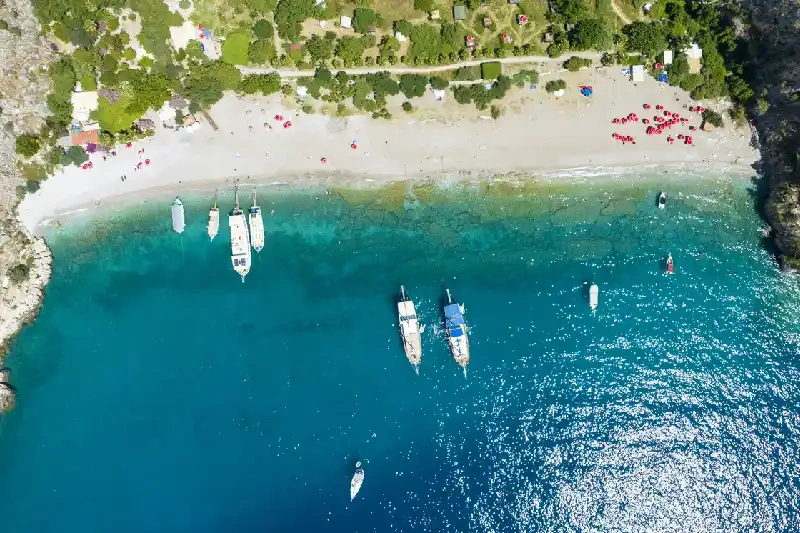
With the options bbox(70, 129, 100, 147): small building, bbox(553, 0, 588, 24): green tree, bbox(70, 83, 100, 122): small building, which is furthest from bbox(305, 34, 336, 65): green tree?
bbox(70, 129, 100, 147): small building

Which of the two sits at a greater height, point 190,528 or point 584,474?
point 584,474

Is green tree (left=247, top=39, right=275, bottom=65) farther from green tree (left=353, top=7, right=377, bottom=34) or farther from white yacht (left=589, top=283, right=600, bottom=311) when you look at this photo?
white yacht (left=589, top=283, right=600, bottom=311)

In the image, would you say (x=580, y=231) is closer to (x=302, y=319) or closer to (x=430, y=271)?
(x=430, y=271)

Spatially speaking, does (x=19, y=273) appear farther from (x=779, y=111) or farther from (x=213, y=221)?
(x=779, y=111)

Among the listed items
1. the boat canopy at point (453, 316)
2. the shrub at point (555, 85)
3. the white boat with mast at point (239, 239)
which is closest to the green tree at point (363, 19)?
the shrub at point (555, 85)

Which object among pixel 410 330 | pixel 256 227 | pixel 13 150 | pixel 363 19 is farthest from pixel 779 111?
pixel 13 150

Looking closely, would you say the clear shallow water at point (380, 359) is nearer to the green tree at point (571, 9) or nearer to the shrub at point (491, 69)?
the shrub at point (491, 69)

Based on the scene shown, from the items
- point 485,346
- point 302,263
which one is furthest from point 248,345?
point 485,346

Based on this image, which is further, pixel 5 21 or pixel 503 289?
pixel 503 289
